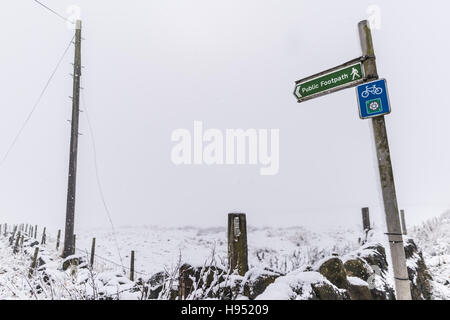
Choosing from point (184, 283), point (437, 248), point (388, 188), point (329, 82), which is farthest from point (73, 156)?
point (437, 248)

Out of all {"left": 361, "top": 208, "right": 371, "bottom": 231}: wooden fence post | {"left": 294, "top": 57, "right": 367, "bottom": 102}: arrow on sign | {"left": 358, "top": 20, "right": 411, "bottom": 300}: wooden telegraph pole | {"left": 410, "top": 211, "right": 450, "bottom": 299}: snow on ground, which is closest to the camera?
{"left": 358, "top": 20, "right": 411, "bottom": 300}: wooden telegraph pole

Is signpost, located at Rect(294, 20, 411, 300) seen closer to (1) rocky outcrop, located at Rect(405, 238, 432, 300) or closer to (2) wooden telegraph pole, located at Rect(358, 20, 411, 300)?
(2) wooden telegraph pole, located at Rect(358, 20, 411, 300)

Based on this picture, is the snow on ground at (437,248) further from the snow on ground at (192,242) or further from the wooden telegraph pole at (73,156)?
the wooden telegraph pole at (73,156)

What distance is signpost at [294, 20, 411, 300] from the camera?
2.60 m

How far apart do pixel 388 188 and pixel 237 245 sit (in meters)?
1.77

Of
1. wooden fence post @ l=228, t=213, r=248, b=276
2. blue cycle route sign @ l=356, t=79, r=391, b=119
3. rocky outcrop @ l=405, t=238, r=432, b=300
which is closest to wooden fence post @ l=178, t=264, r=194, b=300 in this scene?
wooden fence post @ l=228, t=213, r=248, b=276

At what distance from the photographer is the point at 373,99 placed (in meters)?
2.80

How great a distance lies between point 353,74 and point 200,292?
2.96 metres

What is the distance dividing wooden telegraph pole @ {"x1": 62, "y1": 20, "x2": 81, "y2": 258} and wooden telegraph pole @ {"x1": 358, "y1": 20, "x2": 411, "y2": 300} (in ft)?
24.0

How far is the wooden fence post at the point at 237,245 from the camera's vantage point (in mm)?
3166

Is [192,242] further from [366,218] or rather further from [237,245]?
[237,245]

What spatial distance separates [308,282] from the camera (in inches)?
118

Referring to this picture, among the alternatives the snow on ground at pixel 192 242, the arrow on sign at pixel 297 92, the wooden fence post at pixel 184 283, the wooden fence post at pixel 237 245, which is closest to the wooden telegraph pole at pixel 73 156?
the snow on ground at pixel 192 242
